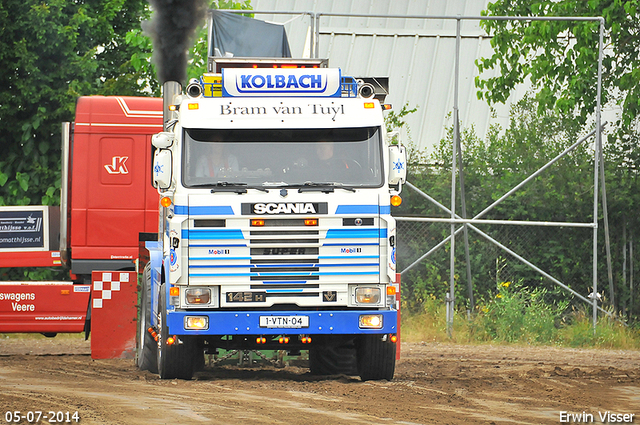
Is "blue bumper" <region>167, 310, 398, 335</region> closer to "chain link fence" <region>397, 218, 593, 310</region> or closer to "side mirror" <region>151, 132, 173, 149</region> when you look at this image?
"side mirror" <region>151, 132, 173, 149</region>

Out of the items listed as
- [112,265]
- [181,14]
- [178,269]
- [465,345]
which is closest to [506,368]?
[465,345]

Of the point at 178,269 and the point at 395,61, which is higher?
the point at 395,61

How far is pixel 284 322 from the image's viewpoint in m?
9.24

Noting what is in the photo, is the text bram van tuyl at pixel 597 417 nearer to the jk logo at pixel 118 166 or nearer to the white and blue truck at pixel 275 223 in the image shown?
the white and blue truck at pixel 275 223

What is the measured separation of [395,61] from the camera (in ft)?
74.3

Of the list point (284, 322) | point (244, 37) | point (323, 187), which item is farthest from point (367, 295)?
point (244, 37)

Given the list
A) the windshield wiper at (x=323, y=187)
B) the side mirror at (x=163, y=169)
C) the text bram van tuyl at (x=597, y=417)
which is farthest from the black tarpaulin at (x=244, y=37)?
the text bram van tuyl at (x=597, y=417)

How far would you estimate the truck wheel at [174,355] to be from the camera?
967cm

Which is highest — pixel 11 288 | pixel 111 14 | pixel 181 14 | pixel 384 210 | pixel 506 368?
pixel 111 14

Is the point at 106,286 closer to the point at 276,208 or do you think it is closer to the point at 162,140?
the point at 162,140

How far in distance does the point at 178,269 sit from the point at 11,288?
229 inches

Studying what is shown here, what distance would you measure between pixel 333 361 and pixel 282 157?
2.92 m

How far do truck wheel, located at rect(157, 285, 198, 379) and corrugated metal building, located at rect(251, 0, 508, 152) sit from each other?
39.4 feet

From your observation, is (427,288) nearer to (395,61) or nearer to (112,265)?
(112,265)
